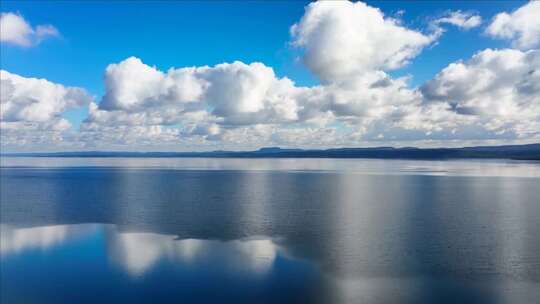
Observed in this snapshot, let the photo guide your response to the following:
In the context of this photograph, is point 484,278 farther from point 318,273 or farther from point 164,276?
point 164,276

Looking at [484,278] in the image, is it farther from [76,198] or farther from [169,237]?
[76,198]

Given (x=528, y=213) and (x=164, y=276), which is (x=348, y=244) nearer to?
(x=164, y=276)

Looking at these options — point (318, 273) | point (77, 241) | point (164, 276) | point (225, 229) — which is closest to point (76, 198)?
point (77, 241)

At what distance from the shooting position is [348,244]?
15.7 meters

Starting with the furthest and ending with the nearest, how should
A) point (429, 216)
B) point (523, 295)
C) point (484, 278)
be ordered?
point (429, 216)
point (484, 278)
point (523, 295)

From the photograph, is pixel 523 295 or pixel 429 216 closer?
pixel 523 295

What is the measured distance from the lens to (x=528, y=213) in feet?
72.3

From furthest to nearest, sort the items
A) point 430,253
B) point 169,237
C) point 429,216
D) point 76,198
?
point 76,198 → point 429,216 → point 169,237 → point 430,253

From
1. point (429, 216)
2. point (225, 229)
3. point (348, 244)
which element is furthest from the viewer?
point (429, 216)

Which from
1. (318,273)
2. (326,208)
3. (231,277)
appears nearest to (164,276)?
(231,277)

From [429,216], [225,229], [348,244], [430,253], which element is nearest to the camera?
[430,253]

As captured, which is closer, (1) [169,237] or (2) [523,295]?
(2) [523,295]

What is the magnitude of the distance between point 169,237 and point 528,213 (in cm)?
1813

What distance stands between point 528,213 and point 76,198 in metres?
27.8
